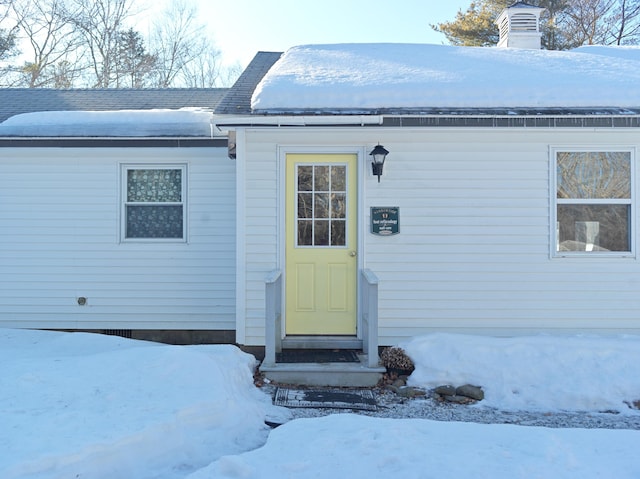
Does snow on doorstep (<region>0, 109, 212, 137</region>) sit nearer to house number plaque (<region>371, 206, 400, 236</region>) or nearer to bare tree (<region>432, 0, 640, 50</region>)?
house number plaque (<region>371, 206, 400, 236</region>)

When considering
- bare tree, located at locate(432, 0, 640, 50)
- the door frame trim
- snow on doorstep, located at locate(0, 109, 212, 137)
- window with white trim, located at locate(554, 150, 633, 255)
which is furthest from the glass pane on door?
bare tree, located at locate(432, 0, 640, 50)

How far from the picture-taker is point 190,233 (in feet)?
24.4

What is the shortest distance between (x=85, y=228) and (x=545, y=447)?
648 centimetres

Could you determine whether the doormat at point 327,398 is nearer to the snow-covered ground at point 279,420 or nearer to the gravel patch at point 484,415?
the gravel patch at point 484,415

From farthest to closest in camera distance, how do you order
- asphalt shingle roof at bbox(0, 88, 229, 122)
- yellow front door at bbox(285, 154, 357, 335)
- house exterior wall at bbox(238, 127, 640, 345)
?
asphalt shingle roof at bbox(0, 88, 229, 122) < yellow front door at bbox(285, 154, 357, 335) < house exterior wall at bbox(238, 127, 640, 345)

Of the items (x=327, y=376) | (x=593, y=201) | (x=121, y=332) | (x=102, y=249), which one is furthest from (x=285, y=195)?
(x=593, y=201)

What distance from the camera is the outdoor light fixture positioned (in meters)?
6.12

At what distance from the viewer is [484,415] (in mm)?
4926

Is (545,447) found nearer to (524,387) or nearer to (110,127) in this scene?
(524,387)

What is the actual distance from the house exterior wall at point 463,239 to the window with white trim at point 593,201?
0.12 m

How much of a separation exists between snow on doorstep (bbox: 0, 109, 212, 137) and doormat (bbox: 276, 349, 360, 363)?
3.27 m

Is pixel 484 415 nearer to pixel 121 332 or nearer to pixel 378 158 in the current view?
pixel 378 158

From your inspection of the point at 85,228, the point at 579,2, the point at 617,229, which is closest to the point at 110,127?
the point at 85,228

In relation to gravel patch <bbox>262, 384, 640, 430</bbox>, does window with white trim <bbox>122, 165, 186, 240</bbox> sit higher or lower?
higher
